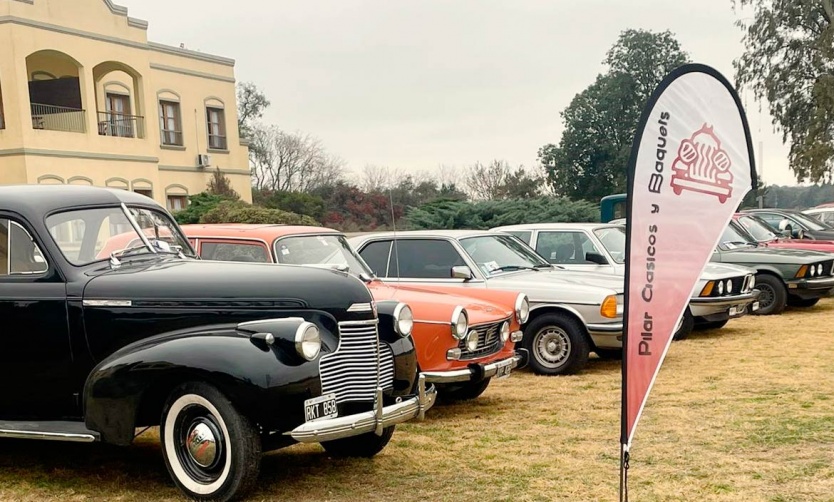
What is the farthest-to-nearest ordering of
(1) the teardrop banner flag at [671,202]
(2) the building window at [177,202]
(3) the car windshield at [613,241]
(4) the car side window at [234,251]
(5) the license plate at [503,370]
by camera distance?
(2) the building window at [177,202] → (3) the car windshield at [613,241] → (4) the car side window at [234,251] → (5) the license plate at [503,370] → (1) the teardrop banner flag at [671,202]

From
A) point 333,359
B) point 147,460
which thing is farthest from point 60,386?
point 333,359

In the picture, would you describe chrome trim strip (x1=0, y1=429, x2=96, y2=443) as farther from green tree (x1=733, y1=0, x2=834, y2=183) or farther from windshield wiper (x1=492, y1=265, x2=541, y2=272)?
green tree (x1=733, y1=0, x2=834, y2=183)

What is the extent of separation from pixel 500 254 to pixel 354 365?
195 inches

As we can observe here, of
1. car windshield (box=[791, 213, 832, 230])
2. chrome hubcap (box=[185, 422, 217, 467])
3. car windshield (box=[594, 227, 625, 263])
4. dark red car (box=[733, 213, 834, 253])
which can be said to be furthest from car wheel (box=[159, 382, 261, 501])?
car windshield (box=[791, 213, 832, 230])

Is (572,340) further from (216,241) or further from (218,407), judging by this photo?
(218,407)

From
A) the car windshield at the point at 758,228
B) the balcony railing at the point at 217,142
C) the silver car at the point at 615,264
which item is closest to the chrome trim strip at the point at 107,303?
the silver car at the point at 615,264

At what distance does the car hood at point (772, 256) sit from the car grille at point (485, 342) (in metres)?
7.69

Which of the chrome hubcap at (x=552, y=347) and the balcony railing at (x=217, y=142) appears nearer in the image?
the chrome hubcap at (x=552, y=347)

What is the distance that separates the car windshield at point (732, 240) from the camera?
47.6 feet

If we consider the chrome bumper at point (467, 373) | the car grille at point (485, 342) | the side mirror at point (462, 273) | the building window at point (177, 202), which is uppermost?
the building window at point (177, 202)

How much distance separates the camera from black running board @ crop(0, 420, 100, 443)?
17.7ft

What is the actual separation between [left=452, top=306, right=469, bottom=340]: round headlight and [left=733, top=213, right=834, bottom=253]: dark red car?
9.96m

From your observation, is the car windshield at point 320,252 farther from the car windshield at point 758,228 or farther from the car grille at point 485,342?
the car windshield at point 758,228

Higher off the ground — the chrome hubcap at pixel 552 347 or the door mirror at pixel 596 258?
the door mirror at pixel 596 258
